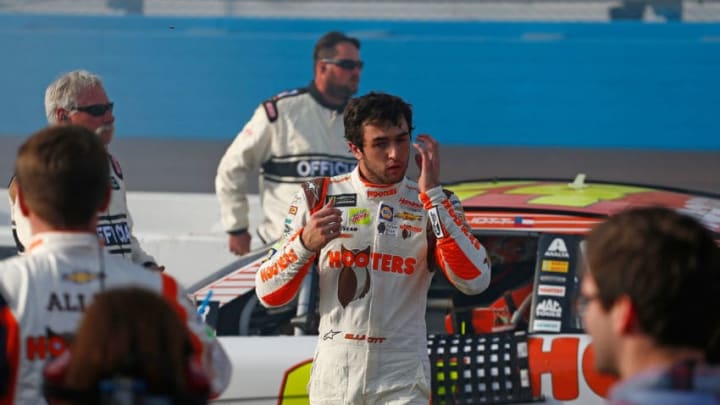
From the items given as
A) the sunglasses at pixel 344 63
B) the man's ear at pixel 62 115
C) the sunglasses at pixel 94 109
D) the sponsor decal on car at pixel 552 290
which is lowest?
the sponsor decal on car at pixel 552 290

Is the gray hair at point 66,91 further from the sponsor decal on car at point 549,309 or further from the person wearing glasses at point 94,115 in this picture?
the sponsor decal on car at point 549,309

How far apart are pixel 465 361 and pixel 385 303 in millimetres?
859

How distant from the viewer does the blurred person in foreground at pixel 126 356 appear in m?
2.38

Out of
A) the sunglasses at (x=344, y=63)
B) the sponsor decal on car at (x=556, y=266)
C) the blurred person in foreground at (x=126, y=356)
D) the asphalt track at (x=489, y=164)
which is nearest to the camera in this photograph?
the blurred person in foreground at (x=126, y=356)

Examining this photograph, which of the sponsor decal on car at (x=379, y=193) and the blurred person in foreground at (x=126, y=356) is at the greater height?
the sponsor decal on car at (x=379, y=193)

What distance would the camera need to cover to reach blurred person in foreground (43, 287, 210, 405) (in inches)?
93.7

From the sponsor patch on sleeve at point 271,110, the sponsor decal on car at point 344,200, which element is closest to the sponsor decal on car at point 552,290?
the sponsor decal on car at point 344,200

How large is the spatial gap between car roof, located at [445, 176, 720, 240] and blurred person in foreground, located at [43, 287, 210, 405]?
333cm

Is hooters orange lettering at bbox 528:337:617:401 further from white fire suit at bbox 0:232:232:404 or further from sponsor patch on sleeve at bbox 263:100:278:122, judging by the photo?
sponsor patch on sleeve at bbox 263:100:278:122

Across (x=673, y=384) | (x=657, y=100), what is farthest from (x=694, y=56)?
(x=673, y=384)

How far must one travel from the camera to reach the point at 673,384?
2422 millimetres

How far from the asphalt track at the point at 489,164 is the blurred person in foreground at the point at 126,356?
36.7 ft

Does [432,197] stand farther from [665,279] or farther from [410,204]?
[665,279]

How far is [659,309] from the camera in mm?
2467
